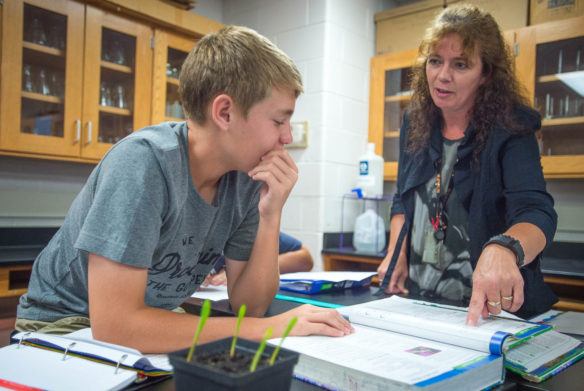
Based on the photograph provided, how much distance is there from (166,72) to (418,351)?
2.40m

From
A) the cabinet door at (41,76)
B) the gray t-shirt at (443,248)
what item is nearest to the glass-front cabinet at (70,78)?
the cabinet door at (41,76)

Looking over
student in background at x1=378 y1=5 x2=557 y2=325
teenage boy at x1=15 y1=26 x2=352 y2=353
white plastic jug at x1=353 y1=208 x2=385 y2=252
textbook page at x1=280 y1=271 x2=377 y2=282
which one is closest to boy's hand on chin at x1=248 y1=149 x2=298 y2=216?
teenage boy at x1=15 y1=26 x2=352 y2=353

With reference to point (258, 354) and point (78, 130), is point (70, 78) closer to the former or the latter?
point (78, 130)

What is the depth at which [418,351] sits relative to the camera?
0.65 meters

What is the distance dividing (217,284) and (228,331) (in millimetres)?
856

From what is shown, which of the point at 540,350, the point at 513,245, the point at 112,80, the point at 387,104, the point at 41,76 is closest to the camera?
the point at 540,350

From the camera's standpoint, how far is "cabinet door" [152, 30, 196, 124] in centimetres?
263

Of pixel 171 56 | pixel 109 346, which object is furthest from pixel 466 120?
pixel 171 56

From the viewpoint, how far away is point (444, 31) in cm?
125

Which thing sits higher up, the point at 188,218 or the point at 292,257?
the point at 188,218

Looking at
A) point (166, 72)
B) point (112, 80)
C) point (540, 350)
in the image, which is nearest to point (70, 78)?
point (112, 80)

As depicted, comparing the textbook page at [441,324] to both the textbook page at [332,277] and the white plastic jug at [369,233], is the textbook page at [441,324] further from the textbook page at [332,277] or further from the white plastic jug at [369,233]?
the white plastic jug at [369,233]

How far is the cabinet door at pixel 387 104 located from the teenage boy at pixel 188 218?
74.6 inches

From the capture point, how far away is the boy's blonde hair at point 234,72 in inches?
35.8
